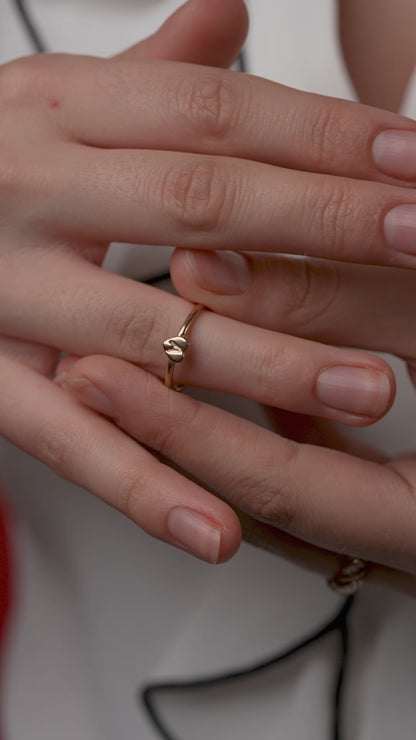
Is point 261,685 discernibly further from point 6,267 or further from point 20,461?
point 6,267

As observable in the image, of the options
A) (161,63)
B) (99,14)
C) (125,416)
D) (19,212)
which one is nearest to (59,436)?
(125,416)

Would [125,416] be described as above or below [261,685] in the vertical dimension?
above

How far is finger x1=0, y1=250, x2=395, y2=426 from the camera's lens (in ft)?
1.46

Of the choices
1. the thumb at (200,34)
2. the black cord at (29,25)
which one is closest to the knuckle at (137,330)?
the thumb at (200,34)

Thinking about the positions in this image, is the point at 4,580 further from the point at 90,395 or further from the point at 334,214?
the point at 334,214

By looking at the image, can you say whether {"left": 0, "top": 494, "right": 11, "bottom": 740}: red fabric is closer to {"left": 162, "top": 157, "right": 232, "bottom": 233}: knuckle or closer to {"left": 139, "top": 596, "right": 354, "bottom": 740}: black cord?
{"left": 139, "top": 596, "right": 354, "bottom": 740}: black cord

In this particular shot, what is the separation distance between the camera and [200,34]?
55 centimetres

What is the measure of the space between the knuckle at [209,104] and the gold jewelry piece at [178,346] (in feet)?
0.40

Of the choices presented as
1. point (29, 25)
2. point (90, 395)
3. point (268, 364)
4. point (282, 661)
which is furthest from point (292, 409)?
point (29, 25)

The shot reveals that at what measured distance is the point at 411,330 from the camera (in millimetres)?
501

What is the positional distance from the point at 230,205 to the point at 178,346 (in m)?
0.10

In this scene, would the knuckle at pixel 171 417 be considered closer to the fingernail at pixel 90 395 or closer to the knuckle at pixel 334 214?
the fingernail at pixel 90 395

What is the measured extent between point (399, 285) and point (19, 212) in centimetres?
28

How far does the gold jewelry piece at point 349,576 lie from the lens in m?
0.57
